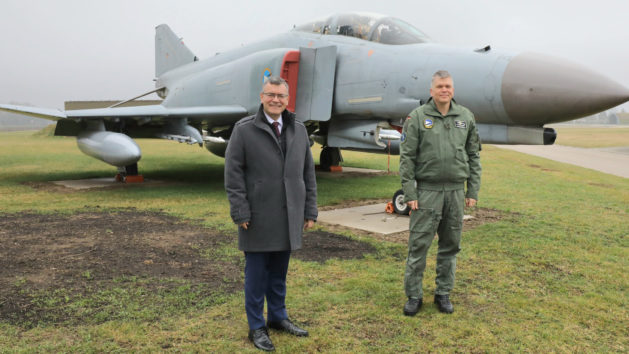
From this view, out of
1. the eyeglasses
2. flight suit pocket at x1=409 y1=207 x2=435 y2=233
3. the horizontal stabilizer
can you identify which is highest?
the eyeglasses

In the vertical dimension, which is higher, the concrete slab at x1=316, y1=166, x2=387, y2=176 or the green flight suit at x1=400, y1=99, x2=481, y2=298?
the green flight suit at x1=400, y1=99, x2=481, y2=298

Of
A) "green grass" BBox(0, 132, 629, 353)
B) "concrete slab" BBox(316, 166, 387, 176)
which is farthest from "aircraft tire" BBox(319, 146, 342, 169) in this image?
"green grass" BBox(0, 132, 629, 353)

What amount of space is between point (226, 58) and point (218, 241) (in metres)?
6.74

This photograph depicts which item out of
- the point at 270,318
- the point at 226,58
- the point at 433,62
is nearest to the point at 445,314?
the point at 270,318

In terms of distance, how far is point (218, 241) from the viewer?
5578mm

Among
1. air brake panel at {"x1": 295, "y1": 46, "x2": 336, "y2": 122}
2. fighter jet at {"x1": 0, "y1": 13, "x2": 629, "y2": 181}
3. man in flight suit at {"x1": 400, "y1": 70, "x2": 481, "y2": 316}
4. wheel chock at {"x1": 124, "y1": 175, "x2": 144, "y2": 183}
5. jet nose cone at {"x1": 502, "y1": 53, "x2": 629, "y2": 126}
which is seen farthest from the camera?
wheel chock at {"x1": 124, "y1": 175, "x2": 144, "y2": 183}

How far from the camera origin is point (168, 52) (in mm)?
14773

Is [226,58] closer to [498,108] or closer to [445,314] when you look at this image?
[498,108]

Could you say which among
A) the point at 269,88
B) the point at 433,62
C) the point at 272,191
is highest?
the point at 433,62

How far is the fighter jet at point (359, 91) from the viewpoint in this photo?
5602mm

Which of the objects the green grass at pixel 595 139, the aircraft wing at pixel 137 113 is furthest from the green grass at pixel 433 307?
the green grass at pixel 595 139

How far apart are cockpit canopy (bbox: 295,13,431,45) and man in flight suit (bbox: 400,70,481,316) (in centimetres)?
419

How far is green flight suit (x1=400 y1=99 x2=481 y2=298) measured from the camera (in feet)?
11.6

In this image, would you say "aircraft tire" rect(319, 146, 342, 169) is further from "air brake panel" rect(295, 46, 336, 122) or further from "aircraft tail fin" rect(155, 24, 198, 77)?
"air brake panel" rect(295, 46, 336, 122)
